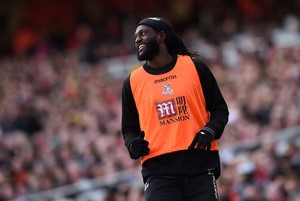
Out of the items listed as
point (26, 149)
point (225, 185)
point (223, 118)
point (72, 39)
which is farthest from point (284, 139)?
point (72, 39)

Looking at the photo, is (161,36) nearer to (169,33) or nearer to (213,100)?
(169,33)

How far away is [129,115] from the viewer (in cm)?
743

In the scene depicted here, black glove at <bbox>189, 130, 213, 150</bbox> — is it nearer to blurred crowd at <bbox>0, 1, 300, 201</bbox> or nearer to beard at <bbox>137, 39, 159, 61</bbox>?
beard at <bbox>137, 39, 159, 61</bbox>

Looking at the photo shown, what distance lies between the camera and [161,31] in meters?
7.34

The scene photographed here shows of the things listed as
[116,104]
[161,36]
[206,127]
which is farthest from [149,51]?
[116,104]

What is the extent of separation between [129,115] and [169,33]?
0.66 meters

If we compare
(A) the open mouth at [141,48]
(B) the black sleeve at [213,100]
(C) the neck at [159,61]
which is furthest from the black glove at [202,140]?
(A) the open mouth at [141,48]

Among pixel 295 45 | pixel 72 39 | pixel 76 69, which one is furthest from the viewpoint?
pixel 72 39

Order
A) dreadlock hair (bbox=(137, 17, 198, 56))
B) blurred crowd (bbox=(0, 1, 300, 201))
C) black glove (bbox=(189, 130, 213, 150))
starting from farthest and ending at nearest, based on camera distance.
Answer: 1. blurred crowd (bbox=(0, 1, 300, 201))
2. dreadlock hair (bbox=(137, 17, 198, 56))
3. black glove (bbox=(189, 130, 213, 150))

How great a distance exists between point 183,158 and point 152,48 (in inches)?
31.8

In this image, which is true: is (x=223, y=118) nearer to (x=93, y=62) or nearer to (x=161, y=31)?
(x=161, y=31)

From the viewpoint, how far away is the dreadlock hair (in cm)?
732

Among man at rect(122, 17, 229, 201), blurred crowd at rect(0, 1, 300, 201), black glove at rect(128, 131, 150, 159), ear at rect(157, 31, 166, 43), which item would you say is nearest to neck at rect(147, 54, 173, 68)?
man at rect(122, 17, 229, 201)

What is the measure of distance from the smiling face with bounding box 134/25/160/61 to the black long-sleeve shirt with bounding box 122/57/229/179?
0.49ft
